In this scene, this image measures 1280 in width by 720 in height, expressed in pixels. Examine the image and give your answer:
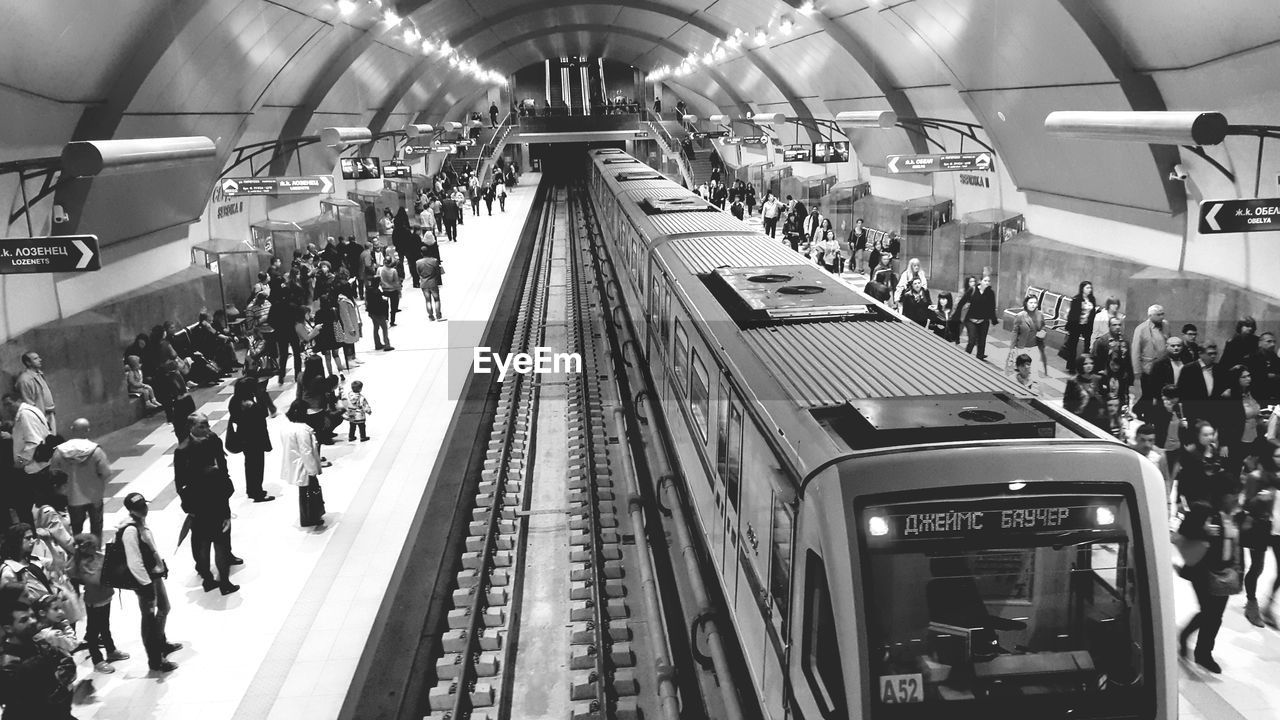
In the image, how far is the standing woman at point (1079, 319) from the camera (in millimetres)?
13930

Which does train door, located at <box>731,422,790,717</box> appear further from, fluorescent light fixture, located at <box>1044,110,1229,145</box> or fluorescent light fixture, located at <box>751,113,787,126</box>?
fluorescent light fixture, located at <box>751,113,787,126</box>

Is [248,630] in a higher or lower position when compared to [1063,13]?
lower

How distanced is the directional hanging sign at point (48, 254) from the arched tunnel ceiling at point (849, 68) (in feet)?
7.88

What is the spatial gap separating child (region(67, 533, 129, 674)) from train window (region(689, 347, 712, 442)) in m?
4.58

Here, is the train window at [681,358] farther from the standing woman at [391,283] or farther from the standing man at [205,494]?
the standing woman at [391,283]

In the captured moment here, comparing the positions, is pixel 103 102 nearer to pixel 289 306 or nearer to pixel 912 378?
pixel 289 306

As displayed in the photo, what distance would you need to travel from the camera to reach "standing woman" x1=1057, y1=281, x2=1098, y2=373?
548 inches

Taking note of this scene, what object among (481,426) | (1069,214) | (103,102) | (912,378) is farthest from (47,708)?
(1069,214)

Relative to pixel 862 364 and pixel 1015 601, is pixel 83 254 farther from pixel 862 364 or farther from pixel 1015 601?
pixel 1015 601

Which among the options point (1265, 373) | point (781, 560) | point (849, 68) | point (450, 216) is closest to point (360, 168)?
point (450, 216)

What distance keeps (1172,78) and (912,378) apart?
32.4ft

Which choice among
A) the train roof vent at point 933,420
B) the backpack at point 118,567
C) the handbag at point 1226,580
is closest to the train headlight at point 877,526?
the train roof vent at point 933,420

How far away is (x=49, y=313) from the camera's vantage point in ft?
42.6

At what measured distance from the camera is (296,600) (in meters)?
8.04
